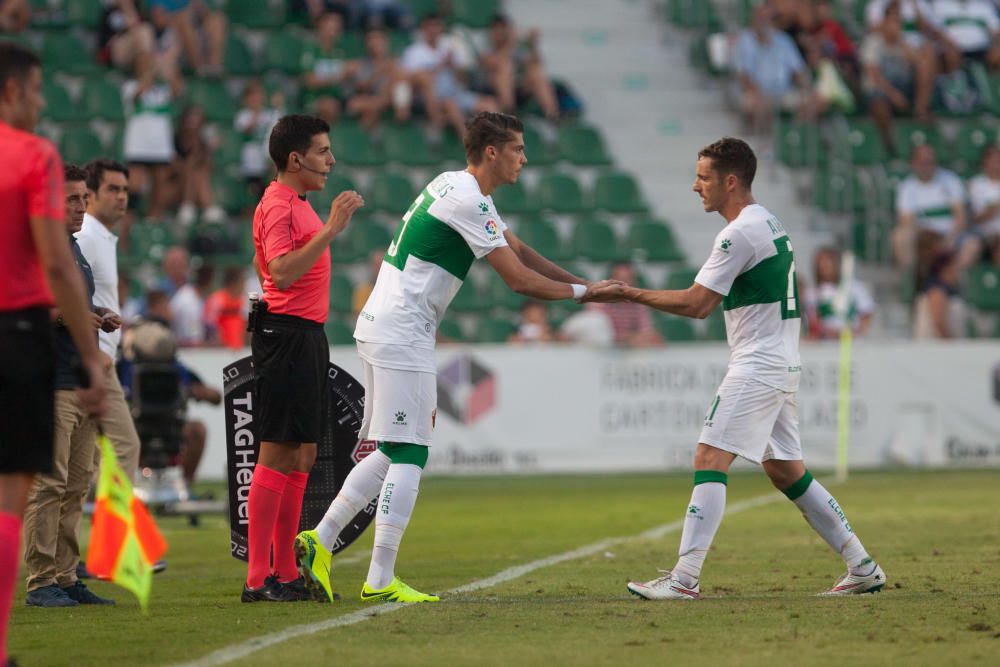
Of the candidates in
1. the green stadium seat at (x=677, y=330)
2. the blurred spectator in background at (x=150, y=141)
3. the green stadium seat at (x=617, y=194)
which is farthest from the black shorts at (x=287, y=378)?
the green stadium seat at (x=617, y=194)

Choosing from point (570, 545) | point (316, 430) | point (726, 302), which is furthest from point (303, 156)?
point (570, 545)

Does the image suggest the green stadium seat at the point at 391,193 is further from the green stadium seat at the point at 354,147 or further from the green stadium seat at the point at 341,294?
the green stadium seat at the point at 341,294

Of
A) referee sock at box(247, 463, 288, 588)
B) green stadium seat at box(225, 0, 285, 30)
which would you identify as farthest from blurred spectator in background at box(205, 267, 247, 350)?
referee sock at box(247, 463, 288, 588)

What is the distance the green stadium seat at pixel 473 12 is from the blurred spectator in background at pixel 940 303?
25.8 feet

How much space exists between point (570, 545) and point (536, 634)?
14.7 ft

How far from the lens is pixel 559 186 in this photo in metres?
22.5

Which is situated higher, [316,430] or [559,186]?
[559,186]

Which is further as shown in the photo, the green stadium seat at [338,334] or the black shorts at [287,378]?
the green stadium seat at [338,334]

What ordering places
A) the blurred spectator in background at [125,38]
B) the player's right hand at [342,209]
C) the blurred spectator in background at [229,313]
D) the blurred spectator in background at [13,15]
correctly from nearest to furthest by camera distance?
1. the player's right hand at [342,209]
2. the blurred spectator in background at [229,313]
3. the blurred spectator in background at [13,15]
4. the blurred spectator in background at [125,38]

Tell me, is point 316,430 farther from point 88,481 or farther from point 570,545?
point 570,545

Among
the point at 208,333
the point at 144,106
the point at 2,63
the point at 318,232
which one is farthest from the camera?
the point at 144,106

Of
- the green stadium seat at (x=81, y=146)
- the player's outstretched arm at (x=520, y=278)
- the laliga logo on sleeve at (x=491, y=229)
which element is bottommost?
the player's outstretched arm at (x=520, y=278)

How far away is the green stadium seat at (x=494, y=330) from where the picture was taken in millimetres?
20094

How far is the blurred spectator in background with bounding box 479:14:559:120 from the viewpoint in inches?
899
